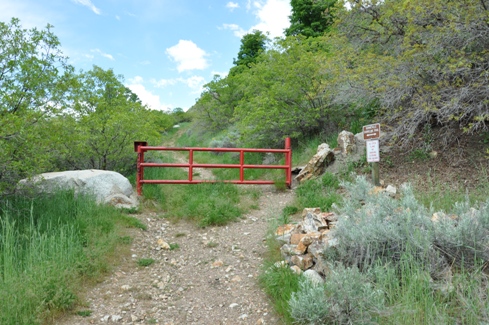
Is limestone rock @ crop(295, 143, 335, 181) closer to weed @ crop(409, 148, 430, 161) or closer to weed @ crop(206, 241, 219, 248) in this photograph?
weed @ crop(409, 148, 430, 161)

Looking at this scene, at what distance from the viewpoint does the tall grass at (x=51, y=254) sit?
3.55 metres

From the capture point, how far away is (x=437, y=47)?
720 cm

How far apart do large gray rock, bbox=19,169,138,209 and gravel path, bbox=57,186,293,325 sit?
0.90 m

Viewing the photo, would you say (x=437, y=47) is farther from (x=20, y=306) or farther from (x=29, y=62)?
(x=20, y=306)

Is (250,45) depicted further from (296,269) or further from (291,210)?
(296,269)

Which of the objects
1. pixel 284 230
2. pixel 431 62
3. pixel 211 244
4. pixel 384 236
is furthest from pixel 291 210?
pixel 431 62

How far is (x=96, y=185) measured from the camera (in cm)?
716

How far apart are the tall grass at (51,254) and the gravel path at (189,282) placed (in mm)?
262

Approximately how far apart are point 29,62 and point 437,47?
7.58 m

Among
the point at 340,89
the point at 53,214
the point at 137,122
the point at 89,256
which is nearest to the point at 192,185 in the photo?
the point at 137,122

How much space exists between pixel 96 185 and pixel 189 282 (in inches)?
140

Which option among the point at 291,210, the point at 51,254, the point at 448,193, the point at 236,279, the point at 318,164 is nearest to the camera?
the point at 51,254

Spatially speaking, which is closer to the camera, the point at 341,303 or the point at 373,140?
the point at 341,303

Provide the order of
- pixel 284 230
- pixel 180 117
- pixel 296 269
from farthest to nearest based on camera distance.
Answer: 1. pixel 180 117
2. pixel 284 230
3. pixel 296 269
